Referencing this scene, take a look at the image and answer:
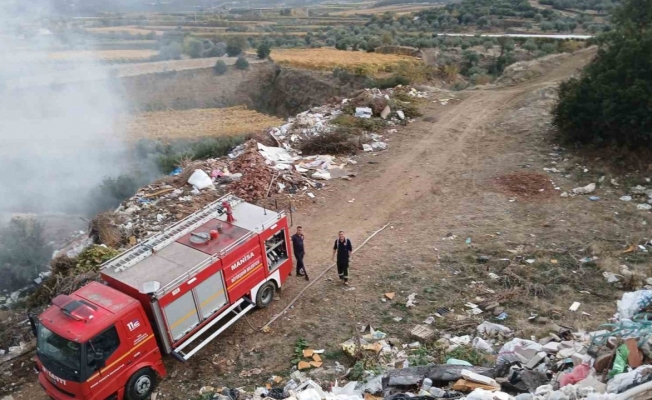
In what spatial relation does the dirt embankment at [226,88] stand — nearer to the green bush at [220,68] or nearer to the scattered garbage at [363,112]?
the green bush at [220,68]

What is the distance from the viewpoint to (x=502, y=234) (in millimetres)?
11078

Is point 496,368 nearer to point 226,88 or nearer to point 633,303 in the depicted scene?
point 633,303

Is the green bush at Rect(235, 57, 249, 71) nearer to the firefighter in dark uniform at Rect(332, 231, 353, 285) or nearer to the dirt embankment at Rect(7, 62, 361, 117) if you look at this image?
the dirt embankment at Rect(7, 62, 361, 117)

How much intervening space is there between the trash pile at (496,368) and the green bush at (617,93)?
7.19 metres

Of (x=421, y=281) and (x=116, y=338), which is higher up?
(x=116, y=338)

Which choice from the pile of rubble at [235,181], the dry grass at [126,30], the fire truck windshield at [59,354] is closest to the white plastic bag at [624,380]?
the fire truck windshield at [59,354]

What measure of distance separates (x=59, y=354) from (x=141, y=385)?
1.26 m

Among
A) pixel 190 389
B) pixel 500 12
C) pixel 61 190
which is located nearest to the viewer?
pixel 190 389

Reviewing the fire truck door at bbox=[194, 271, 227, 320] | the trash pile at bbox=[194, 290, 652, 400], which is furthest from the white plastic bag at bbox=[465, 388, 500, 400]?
the fire truck door at bbox=[194, 271, 227, 320]

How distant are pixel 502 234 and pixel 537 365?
4.91 meters

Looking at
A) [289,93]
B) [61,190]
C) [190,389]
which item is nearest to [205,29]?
[289,93]

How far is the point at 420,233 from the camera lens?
37.6 feet

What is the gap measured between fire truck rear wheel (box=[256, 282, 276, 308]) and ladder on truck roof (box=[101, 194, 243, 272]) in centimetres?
155

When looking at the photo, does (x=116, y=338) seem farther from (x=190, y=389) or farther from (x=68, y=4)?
(x=68, y=4)
